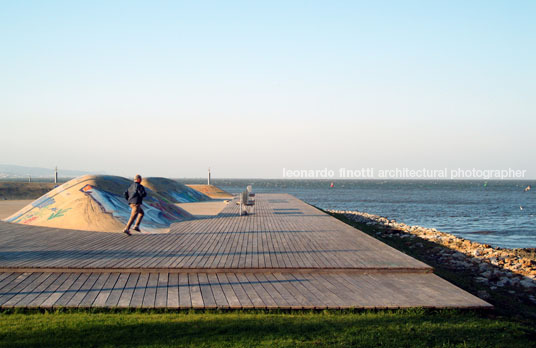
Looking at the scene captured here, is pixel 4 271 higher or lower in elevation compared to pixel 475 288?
higher

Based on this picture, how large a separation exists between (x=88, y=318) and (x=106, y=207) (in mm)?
9964

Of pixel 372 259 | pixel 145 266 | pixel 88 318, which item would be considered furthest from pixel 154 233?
pixel 88 318

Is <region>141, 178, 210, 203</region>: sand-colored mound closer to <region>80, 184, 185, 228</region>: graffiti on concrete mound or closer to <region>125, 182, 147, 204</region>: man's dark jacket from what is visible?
<region>80, 184, 185, 228</region>: graffiti on concrete mound

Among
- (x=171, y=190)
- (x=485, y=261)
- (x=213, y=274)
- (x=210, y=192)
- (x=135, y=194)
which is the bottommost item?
(x=485, y=261)

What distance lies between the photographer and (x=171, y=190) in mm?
31594

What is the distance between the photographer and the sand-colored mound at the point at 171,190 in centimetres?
2927

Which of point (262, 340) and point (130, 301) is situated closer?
point (262, 340)

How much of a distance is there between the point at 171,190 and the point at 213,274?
24372 millimetres

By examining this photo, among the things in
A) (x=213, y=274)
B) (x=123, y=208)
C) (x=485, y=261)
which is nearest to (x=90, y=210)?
(x=123, y=208)

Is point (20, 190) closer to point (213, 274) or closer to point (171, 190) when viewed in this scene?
point (171, 190)

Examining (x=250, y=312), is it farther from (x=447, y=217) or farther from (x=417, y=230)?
(x=447, y=217)

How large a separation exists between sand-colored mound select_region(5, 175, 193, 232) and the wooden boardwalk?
1.81 meters

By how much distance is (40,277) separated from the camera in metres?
7.54

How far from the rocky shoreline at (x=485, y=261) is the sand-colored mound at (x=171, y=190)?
14.5 m
